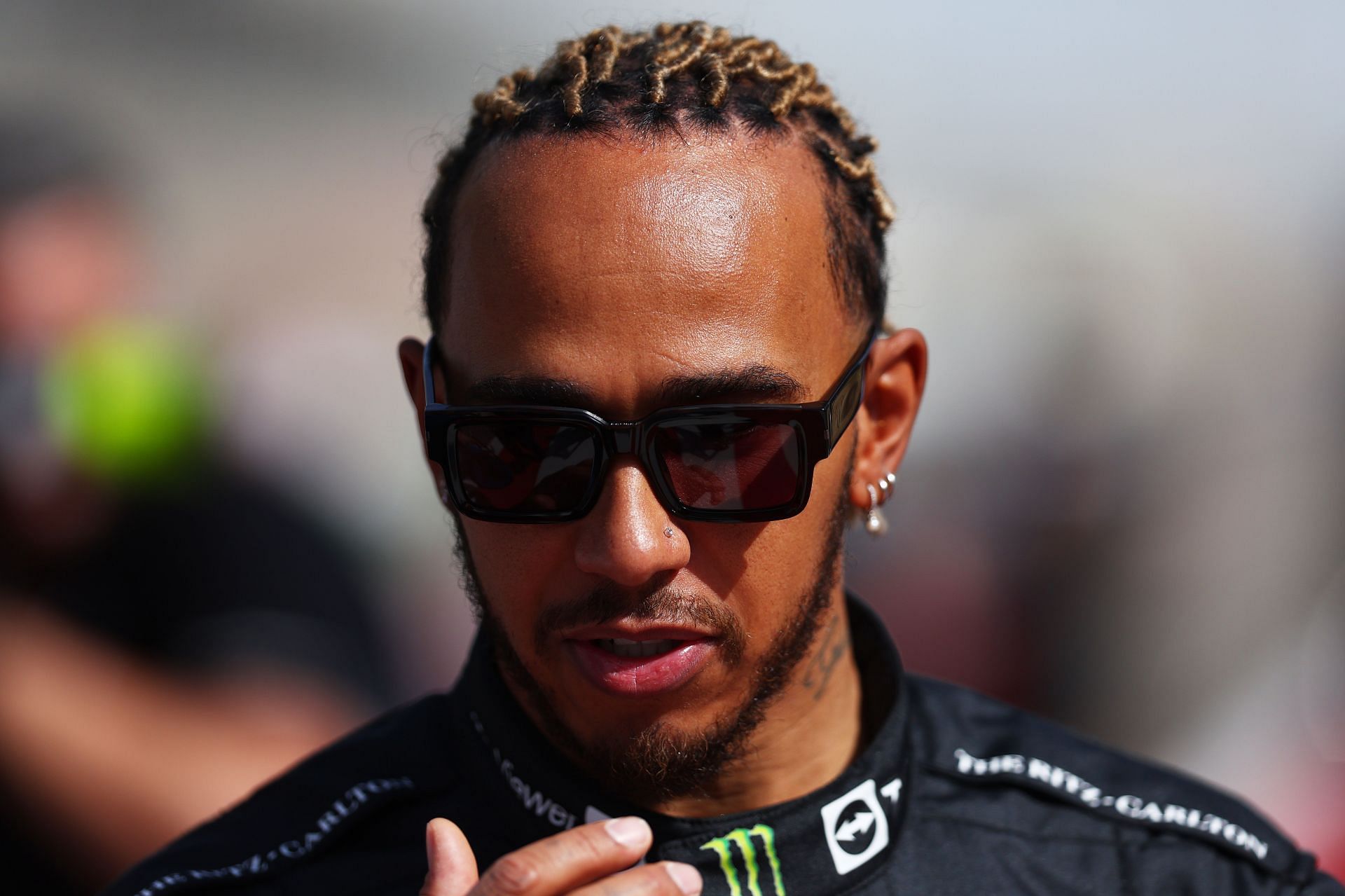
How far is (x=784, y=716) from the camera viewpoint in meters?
2.17

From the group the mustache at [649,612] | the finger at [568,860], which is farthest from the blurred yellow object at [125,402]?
the finger at [568,860]

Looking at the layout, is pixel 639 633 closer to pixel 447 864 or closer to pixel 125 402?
pixel 447 864

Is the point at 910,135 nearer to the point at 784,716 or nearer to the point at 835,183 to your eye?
the point at 835,183

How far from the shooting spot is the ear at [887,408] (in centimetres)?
229

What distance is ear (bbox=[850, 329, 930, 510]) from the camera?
229cm

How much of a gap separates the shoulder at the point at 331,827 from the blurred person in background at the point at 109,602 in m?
1.41

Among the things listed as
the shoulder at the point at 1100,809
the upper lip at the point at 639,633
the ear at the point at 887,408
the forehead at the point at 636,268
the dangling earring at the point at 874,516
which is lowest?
the shoulder at the point at 1100,809

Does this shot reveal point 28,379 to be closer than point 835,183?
No

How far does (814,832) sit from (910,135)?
3834mm

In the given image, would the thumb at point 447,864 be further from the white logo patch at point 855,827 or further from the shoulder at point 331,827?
the white logo patch at point 855,827

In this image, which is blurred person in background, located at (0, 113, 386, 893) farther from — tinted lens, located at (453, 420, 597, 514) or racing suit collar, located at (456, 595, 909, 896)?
tinted lens, located at (453, 420, 597, 514)

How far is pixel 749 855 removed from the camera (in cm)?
198

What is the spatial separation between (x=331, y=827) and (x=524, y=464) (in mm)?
740

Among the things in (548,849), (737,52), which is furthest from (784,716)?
(737,52)
